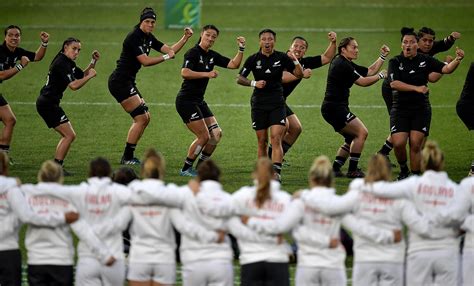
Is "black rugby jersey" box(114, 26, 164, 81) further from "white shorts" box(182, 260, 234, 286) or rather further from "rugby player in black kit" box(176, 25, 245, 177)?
"white shorts" box(182, 260, 234, 286)

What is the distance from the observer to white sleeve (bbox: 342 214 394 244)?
39.3ft

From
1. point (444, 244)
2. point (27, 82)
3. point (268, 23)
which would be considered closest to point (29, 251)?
point (444, 244)

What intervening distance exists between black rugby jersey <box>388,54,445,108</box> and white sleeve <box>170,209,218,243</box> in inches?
290

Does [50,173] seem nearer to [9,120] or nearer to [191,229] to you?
[191,229]

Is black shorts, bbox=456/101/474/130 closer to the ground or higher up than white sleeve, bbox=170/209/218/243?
higher up

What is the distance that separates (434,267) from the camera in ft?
40.0

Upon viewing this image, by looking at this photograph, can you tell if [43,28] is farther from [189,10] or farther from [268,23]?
[268,23]

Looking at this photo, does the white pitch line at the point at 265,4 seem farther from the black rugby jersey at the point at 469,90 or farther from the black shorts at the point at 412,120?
the black shorts at the point at 412,120

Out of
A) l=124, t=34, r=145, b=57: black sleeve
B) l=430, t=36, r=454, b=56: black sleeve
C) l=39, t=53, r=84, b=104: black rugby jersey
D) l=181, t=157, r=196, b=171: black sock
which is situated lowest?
l=181, t=157, r=196, b=171: black sock

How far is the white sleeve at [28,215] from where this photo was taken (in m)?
12.1

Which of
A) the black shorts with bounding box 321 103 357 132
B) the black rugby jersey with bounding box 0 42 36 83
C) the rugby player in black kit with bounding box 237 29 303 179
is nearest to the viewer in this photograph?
the rugby player in black kit with bounding box 237 29 303 179

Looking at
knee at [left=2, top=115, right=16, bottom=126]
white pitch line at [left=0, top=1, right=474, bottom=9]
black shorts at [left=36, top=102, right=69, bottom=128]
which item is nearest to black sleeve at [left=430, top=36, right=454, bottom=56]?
black shorts at [left=36, top=102, right=69, bottom=128]

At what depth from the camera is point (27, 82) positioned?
94.0 feet

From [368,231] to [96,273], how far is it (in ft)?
8.82
